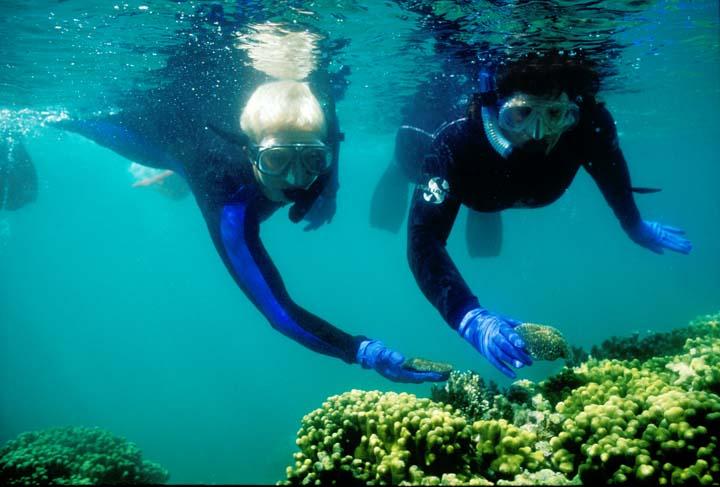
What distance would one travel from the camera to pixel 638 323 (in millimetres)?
38375

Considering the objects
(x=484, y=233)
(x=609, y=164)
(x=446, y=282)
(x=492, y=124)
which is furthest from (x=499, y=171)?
(x=484, y=233)

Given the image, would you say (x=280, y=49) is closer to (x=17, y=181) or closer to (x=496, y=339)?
(x=496, y=339)

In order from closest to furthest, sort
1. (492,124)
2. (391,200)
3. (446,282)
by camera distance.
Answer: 1. (446,282)
2. (492,124)
3. (391,200)

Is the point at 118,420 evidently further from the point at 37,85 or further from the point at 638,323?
the point at 638,323

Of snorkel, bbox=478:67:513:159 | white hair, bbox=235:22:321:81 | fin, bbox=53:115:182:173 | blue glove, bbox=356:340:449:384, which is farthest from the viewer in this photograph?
fin, bbox=53:115:182:173

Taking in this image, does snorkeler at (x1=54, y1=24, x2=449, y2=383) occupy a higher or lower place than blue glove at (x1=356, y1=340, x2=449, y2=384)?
higher

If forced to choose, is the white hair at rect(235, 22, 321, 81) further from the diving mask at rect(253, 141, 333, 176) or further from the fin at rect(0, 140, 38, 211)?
the fin at rect(0, 140, 38, 211)

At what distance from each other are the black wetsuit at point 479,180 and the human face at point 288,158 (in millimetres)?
1322

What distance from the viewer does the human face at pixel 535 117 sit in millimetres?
4535

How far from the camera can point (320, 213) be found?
28.6 feet

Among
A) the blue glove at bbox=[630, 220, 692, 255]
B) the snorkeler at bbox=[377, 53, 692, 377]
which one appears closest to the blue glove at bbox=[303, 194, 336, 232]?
the snorkeler at bbox=[377, 53, 692, 377]

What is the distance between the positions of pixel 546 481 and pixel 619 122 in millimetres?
28180

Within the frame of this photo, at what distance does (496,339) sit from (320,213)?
19.4 ft

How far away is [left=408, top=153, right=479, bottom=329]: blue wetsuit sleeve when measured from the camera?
12.8 feet
